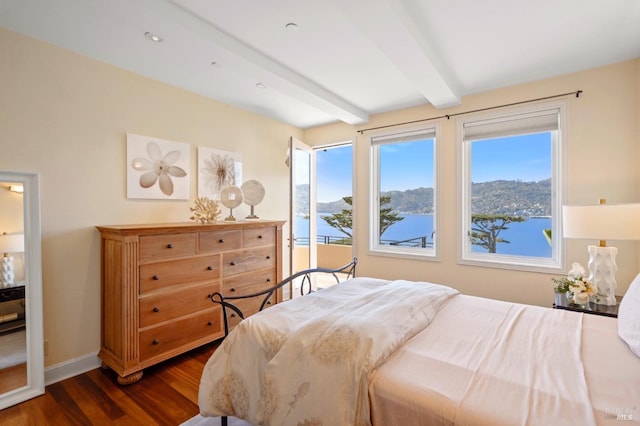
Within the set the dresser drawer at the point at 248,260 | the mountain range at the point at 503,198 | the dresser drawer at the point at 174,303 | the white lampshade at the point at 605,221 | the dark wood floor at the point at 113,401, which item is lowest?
the dark wood floor at the point at 113,401

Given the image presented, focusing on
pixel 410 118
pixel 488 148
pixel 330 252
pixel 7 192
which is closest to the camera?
pixel 7 192

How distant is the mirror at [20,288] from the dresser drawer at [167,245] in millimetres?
697

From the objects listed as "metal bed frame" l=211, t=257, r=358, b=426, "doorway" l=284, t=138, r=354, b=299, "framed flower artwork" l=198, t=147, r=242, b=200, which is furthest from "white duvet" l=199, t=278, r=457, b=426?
"framed flower artwork" l=198, t=147, r=242, b=200

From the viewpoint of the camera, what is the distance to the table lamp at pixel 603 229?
6.44 feet

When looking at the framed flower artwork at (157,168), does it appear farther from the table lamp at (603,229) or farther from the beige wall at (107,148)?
the table lamp at (603,229)

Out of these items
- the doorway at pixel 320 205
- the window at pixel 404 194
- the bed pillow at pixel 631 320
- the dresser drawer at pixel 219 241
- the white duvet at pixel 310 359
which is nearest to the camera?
the white duvet at pixel 310 359

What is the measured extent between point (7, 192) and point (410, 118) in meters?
3.87

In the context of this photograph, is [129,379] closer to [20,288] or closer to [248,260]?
[20,288]

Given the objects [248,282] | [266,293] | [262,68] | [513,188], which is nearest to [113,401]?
[266,293]

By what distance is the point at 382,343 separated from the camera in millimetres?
1258

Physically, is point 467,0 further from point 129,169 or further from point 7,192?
point 7,192

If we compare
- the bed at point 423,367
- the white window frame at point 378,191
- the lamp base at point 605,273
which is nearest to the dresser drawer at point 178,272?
the bed at point 423,367

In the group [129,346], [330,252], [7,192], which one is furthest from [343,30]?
[330,252]

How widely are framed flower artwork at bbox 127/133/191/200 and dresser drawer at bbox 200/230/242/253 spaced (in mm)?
666
